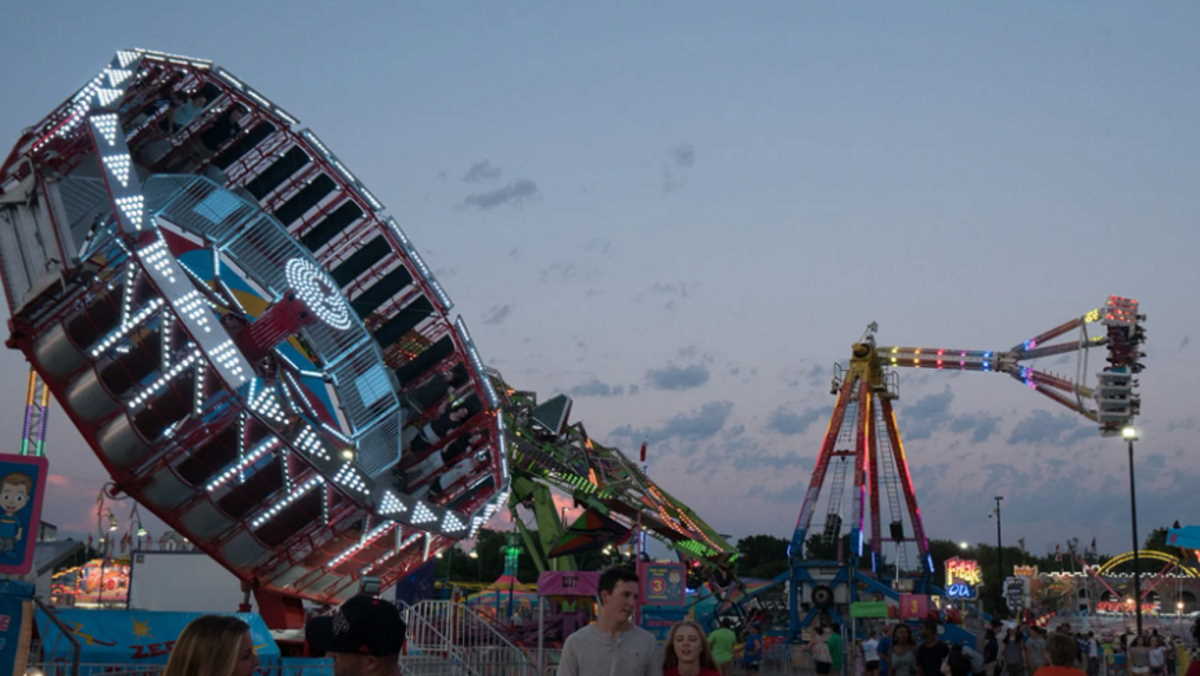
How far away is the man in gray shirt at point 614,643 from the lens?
7160 millimetres

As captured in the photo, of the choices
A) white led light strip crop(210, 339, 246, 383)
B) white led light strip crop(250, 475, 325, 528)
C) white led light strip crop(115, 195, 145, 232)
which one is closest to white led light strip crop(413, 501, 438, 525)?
white led light strip crop(250, 475, 325, 528)

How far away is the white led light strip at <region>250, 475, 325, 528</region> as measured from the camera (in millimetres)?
33562

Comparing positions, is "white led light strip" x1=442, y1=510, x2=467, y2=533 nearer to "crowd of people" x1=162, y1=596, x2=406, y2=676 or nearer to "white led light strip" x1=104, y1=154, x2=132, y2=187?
"white led light strip" x1=104, y1=154, x2=132, y2=187

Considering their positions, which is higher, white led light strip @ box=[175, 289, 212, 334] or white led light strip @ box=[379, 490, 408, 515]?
white led light strip @ box=[175, 289, 212, 334]

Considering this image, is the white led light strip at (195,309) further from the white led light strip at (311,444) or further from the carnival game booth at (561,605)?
the carnival game booth at (561,605)

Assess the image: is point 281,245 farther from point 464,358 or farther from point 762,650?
point 762,650

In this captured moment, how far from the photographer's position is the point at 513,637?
130 ft

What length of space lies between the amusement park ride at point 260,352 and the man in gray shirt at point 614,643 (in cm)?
2372

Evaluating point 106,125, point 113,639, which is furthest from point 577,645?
point 106,125

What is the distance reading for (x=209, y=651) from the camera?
4.22 m

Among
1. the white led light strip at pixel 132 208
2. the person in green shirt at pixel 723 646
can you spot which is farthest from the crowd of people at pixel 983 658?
the white led light strip at pixel 132 208

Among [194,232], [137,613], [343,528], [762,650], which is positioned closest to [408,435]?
[343,528]

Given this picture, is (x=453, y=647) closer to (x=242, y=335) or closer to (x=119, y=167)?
(x=242, y=335)

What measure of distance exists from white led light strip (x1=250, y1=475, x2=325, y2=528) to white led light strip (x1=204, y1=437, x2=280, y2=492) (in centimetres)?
176
